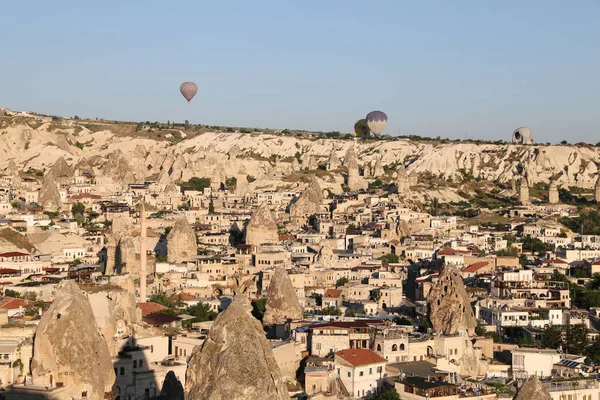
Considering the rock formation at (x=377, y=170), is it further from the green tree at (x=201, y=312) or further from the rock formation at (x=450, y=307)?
the rock formation at (x=450, y=307)

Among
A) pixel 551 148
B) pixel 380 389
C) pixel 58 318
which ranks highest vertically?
pixel 551 148

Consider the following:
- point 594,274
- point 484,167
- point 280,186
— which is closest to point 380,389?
point 594,274

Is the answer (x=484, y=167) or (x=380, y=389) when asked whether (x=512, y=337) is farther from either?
(x=484, y=167)

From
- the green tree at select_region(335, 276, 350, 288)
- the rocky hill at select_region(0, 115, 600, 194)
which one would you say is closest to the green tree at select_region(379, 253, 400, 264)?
the green tree at select_region(335, 276, 350, 288)

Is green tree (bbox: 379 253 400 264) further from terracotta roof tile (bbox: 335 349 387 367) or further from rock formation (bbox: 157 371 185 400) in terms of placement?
rock formation (bbox: 157 371 185 400)

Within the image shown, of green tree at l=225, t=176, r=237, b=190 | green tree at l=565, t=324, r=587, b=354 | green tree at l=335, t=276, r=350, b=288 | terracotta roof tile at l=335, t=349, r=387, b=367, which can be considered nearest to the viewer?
terracotta roof tile at l=335, t=349, r=387, b=367

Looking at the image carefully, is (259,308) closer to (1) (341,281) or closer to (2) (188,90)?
(1) (341,281)
